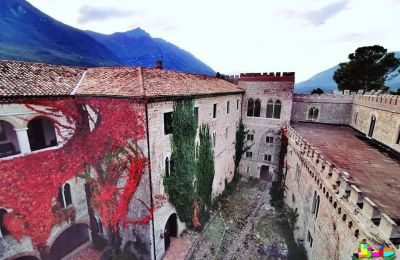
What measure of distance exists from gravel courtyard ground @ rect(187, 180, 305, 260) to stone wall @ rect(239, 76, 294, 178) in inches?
191

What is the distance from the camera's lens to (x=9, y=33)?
53812 mm

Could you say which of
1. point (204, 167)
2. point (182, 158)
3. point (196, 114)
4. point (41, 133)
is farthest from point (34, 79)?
point (204, 167)

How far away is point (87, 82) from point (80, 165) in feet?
18.3

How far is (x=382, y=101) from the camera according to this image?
15.6 metres

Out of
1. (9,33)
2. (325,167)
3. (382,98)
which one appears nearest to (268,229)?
(325,167)

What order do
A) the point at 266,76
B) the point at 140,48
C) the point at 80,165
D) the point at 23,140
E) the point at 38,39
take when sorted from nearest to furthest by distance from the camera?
the point at 23,140 < the point at 80,165 < the point at 266,76 < the point at 38,39 < the point at 140,48

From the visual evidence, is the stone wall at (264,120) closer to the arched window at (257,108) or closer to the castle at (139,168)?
the arched window at (257,108)

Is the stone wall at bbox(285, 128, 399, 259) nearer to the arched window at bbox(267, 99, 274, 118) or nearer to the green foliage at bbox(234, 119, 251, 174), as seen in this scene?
the arched window at bbox(267, 99, 274, 118)

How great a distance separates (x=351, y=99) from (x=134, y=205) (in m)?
25.0

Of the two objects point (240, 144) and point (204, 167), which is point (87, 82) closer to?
point (204, 167)

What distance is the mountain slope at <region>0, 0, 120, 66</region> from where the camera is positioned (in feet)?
156

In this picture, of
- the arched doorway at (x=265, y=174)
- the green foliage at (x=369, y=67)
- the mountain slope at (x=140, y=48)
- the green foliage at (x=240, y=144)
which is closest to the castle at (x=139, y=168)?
the green foliage at (x=240, y=144)

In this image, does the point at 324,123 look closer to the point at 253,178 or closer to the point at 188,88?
the point at 253,178

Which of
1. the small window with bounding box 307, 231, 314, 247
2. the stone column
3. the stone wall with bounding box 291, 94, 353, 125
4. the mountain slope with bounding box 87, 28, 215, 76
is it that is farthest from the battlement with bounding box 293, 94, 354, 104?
the mountain slope with bounding box 87, 28, 215, 76
